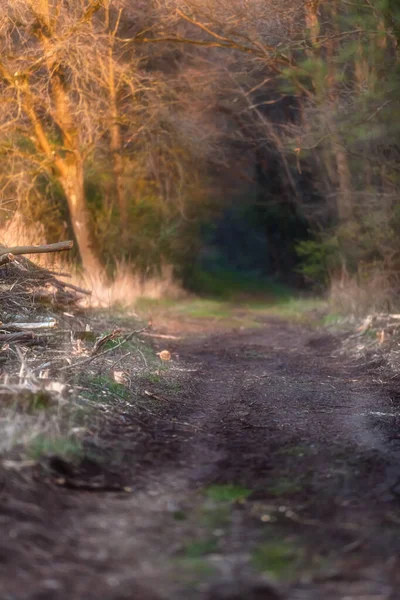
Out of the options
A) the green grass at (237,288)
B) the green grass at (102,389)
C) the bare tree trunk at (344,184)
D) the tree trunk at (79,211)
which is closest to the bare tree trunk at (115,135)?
the tree trunk at (79,211)

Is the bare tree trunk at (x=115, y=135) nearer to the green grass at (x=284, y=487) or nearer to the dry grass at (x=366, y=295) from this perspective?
the dry grass at (x=366, y=295)

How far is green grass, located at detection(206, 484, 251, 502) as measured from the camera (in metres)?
4.46

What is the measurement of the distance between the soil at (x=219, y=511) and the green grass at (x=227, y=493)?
0.04 feet

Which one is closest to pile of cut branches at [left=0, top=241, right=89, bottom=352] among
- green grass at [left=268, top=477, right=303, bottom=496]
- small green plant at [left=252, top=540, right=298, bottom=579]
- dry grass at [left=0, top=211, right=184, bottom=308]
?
dry grass at [left=0, top=211, right=184, bottom=308]

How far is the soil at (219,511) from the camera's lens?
10.8 ft

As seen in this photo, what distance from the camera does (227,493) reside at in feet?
15.0

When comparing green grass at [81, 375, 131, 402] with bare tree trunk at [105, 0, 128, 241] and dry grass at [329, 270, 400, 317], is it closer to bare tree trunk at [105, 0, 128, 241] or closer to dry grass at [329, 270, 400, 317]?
dry grass at [329, 270, 400, 317]

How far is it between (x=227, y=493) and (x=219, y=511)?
0.34 meters

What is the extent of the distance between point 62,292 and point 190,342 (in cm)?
321


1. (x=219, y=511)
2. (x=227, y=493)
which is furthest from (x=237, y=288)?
(x=219, y=511)

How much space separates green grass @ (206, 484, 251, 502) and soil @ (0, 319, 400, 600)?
1 centimetres

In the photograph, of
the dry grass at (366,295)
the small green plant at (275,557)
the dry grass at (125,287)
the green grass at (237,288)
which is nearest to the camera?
the small green plant at (275,557)

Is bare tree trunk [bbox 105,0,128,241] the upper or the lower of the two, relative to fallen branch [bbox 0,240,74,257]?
upper

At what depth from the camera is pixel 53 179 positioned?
665 inches
